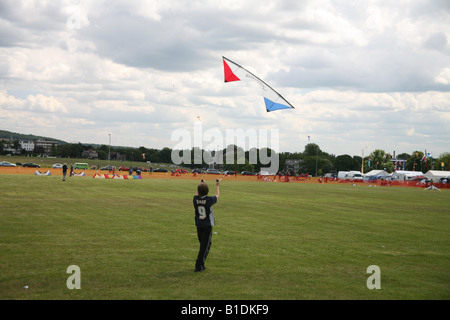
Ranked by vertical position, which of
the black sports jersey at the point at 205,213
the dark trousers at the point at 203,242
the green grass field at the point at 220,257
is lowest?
the green grass field at the point at 220,257

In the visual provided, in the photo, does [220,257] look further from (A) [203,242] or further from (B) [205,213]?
(B) [205,213]

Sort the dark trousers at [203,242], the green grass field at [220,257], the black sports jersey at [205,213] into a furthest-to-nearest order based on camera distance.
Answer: the black sports jersey at [205,213]
the dark trousers at [203,242]
the green grass field at [220,257]

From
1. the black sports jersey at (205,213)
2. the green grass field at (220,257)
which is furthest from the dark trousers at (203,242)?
the green grass field at (220,257)

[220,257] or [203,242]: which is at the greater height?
[203,242]

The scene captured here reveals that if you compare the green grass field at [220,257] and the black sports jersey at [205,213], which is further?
the black sports jersey at [205,213]

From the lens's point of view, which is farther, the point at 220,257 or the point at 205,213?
the point at 220,257

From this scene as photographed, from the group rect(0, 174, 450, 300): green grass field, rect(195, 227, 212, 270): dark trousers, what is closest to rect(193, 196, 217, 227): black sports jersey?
rect(195, 227, 212, 270): dark trousers

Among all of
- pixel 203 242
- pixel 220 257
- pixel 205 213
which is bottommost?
pixel 220 257

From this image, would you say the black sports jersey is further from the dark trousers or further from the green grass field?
the green grass field

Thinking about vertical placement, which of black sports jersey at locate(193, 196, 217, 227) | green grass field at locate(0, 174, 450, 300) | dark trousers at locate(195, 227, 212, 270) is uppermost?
black sports jersey at locate(193, 196, 217, 227)

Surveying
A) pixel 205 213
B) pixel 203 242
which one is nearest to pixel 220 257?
pixel 203 242

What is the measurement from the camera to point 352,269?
36.7 ft

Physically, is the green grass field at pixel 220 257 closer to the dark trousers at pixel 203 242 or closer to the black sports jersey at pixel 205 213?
the dark trousers at pixel 203 242

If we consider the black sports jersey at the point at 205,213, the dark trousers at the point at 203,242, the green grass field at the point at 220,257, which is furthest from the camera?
the black sports jersey at the point at 205,213
